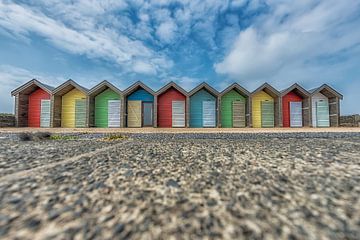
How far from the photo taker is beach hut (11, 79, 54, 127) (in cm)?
1634

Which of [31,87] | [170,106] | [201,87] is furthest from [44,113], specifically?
[201,87]

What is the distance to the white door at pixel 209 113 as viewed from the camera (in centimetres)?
1769

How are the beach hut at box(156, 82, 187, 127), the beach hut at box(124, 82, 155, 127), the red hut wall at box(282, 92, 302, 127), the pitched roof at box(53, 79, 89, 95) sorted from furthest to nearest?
the red hut wall at box(282, 92, 302, 127)
the beach hut at box(156, 82, 187, 127)
the beach hut at box(124, 82, 155, 127)
the pitched roof at box(53, 79, 89, 95)

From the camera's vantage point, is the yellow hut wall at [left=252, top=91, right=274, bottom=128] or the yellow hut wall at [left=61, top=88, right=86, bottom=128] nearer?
the yellow hut wall at [left=61, top=88, right=86, bottom=128]

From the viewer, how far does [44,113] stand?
17250 millimetres

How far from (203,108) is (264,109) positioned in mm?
6419

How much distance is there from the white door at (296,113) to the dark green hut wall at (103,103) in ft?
58.5

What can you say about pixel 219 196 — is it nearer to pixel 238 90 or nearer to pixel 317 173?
pixel 317 173

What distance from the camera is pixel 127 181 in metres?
1.27

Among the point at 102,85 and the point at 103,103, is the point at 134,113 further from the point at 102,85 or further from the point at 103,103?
the point at 102,85

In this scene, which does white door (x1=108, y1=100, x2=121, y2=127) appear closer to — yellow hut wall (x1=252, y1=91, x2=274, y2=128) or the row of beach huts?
the row of beach huts

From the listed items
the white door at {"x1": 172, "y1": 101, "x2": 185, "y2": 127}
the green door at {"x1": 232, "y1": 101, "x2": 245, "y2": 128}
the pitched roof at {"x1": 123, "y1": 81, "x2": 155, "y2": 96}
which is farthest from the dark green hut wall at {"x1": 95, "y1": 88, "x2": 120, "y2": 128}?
the green door at {"x1": 232, "y1": 101, "x2": 245, "y2": 128}

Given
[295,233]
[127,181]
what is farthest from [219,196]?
[127,181]

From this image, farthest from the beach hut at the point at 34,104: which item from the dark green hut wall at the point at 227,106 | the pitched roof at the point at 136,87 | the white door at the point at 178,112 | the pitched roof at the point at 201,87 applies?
the dark green hut wall at the point at 227,106
